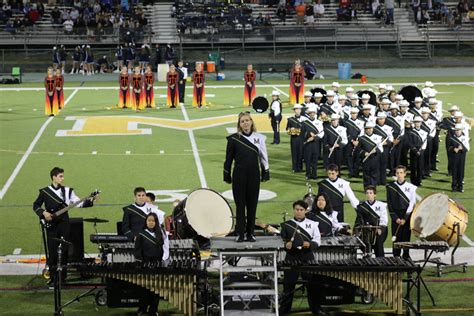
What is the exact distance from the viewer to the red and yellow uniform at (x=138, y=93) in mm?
34125

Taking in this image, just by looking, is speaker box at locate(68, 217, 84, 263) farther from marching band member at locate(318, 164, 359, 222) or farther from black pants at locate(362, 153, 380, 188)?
black pants at locate(362, 153, 380, 188)

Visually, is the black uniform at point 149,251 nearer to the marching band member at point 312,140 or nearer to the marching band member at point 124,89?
the marching band member at point 312,140

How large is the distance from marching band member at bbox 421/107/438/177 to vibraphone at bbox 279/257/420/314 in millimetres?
10240

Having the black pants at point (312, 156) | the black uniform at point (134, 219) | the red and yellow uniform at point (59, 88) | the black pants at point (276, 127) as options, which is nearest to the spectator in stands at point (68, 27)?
the red and yellow uniform at point (59, 88)

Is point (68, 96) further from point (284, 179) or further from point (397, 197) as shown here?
point (397, 197)

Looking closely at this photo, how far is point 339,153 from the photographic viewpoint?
2230 centimetres

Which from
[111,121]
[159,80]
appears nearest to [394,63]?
[159,80]

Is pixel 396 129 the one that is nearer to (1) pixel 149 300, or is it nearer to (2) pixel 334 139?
(2) pixel 334 139

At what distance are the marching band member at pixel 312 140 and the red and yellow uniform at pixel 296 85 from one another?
11.9m

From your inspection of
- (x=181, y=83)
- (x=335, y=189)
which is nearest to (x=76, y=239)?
(x=335, y=189)

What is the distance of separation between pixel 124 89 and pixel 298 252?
74.7ft

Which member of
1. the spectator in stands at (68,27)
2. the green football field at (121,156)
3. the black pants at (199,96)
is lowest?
the green football field at (121,156)

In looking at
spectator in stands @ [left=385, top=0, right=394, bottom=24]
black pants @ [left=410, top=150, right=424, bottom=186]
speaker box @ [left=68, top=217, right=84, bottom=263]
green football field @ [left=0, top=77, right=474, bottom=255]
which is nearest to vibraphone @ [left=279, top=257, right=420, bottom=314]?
speaker box @ [left=68, top=217, right=84, bottom=263]

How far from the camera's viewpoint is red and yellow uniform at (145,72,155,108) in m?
34.2
